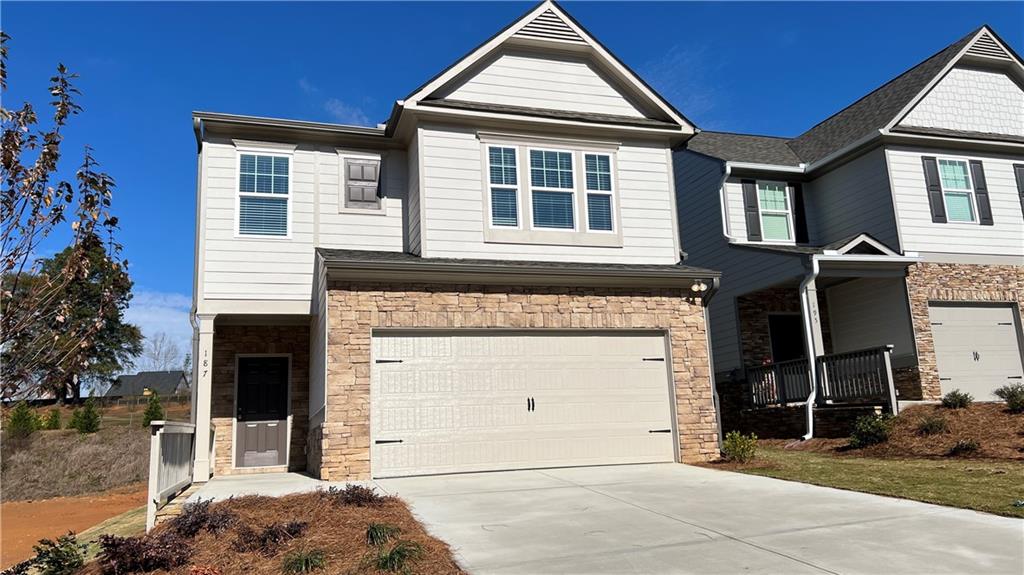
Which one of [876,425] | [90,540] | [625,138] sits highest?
[625,138]

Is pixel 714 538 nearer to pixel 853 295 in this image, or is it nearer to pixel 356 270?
pixel 356 270

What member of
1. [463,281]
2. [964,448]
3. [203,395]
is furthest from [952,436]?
[203,395]

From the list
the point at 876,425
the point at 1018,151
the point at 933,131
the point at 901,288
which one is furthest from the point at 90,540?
the point at 1018,151

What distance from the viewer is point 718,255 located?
59.6 feet

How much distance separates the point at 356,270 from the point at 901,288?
42.5ft

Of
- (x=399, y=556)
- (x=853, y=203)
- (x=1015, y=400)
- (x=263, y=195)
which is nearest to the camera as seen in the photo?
(x=399, y=556)

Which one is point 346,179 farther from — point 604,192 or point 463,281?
point 604,192

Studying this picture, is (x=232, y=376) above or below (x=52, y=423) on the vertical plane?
above

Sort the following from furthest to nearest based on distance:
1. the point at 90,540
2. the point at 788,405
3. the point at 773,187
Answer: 1. the point at 773,187
2. the point at 788,405
3. the point at 90,540

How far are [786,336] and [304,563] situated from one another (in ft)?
50.4

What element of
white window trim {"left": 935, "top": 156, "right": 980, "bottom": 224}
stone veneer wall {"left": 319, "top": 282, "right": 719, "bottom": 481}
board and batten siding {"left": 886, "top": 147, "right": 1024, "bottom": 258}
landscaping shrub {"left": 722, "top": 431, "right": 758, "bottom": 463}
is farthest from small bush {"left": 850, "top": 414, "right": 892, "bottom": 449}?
white window trim {"left": 935, "top": 156, "right": 980, "bottom": 224}

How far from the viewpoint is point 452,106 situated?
12531 millimetres

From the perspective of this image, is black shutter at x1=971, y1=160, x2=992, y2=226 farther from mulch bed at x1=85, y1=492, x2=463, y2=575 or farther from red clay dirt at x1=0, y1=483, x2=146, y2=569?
red clay dirt at x1=0, y1=483, x2=146, y2=569

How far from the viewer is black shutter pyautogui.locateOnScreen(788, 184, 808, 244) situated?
18625 millimetres
